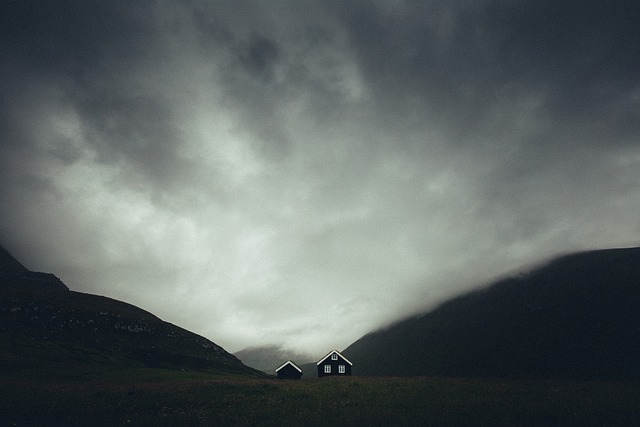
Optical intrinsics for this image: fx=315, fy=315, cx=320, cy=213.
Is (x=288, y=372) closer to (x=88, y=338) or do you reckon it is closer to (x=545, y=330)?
(x=88, y=338)

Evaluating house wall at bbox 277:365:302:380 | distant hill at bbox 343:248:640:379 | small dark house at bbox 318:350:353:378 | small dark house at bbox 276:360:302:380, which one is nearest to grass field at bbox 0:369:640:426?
small dark house at bbox 276:360:302:380

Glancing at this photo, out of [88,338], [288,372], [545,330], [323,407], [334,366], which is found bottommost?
[323,407]

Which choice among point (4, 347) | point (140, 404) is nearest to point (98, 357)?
point (4, 347)

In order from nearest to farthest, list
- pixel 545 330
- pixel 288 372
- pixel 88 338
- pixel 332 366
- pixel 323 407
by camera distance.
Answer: pixel 323 407 < pixel 288 372 < pixel 332 366 < pixel 88 338 < pixel 545 330

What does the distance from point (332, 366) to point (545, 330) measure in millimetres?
96458

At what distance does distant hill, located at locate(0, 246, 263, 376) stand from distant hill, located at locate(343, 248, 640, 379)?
92436mm

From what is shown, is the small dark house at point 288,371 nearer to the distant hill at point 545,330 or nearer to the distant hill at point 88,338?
the distant hill at point 88,338

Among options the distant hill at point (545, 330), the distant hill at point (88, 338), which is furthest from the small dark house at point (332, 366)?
the distant hill at point (545, 330)

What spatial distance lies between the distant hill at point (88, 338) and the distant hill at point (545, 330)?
92.4 meters

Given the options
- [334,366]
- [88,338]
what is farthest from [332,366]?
[88,338]

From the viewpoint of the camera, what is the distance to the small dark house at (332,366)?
65.3 metres

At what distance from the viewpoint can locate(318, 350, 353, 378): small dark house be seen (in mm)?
65312

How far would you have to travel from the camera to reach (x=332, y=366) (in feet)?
216

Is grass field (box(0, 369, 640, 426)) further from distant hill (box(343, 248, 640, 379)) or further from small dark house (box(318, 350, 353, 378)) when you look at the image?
distant hill (box(343, 248, 640, 379))
